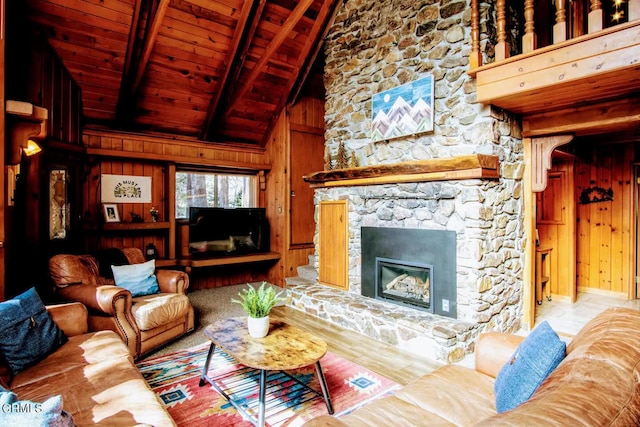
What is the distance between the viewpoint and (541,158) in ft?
12.3

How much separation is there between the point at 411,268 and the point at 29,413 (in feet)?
11.3

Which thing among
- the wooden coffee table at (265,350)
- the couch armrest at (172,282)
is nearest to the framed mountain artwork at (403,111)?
the wooden coffee table at (265,350)

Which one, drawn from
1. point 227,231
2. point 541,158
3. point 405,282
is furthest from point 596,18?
point 227,231

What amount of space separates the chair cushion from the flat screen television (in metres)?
1.88

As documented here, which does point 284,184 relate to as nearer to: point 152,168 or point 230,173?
point 230,173

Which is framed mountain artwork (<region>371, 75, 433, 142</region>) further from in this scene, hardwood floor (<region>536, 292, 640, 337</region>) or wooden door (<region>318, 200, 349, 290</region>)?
hardwood floor (<region>536, 292, 640, 337</region>)

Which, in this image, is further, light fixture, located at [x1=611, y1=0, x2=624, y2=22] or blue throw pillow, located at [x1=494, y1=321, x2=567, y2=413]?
light fixture, located at [x1=611, y1=0, x2=624, y2=22]

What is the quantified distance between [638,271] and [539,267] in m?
1.66

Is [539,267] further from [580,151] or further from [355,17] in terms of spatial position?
[355,17]

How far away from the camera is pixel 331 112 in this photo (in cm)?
518

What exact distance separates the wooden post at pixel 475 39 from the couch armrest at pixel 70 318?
3.94 m

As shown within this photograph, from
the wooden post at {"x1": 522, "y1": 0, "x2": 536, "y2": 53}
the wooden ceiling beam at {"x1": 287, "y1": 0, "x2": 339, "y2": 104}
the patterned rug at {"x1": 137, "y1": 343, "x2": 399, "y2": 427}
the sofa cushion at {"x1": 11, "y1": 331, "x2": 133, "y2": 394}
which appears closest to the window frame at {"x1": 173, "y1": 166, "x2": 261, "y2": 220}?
the wooden ceiling beam at {"x1": 287, "y1": 0, "x2": 339, "y2": 104}

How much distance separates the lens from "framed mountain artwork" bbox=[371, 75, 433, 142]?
382 cm

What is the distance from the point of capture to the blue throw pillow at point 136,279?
142 inches
